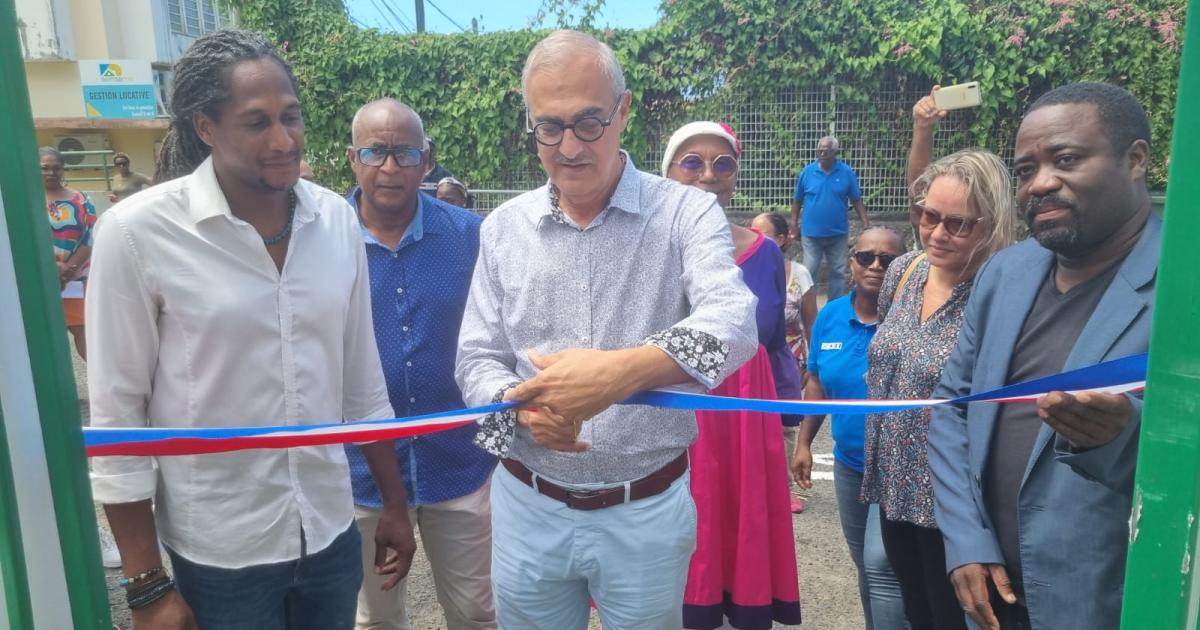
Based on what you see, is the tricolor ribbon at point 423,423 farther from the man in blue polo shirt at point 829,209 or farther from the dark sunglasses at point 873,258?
the man in blue polo shirt at point 829,209

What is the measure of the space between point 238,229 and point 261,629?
0.95 meters

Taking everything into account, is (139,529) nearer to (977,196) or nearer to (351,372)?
(351,372)

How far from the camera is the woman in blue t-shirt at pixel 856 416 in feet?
8.57

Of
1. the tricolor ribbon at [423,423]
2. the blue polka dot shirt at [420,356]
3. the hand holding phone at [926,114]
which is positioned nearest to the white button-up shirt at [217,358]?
the tricolor ribbon at [423,423]

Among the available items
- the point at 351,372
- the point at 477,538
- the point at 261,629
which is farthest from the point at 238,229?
the point at 477,538

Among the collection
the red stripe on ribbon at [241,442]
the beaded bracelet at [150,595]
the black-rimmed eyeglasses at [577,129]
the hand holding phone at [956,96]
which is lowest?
the beaded bracelet at [150,595]

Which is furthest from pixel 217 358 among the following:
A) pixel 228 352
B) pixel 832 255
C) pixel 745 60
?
pixel 745 60

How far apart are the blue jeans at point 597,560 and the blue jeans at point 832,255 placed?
302 inches

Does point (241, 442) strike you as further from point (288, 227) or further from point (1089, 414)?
point (1089, 414)

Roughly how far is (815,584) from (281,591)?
2658 mm

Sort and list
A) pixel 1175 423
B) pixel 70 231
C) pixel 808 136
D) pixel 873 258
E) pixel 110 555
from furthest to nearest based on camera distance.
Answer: pixel 808 136, pixel 70 231, pixel 110 555, pixel 873 258, pixel 1175 423

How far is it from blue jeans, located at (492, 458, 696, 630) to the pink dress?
75 cm

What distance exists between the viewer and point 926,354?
2.29 metres

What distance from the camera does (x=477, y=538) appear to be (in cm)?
278
